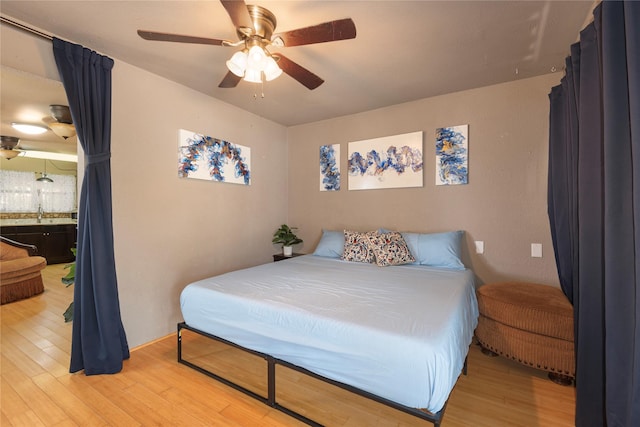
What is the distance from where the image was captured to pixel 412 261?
2.83 metres

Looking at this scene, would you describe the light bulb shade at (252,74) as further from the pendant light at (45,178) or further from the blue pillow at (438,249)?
the pendant light at (45,178)

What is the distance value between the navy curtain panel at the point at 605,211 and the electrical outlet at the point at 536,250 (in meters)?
0.43

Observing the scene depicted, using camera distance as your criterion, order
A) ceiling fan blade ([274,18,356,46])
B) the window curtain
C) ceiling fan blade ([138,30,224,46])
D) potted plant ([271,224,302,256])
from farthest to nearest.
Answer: the window curtain < potted plant ([271,224,302,256]) < ceiling fan blade ([138,30,224,46]) < ceiling fan blade ([274,18,356,46])

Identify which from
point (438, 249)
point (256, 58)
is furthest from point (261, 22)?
point (438, 249)

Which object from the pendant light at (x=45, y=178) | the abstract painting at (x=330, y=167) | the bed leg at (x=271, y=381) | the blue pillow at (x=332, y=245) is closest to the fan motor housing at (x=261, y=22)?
the bed leg at (x=271, y=381)

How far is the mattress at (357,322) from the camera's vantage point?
48.6 inches

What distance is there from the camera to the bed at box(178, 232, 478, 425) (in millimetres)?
1234

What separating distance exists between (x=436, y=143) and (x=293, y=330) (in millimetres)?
2570

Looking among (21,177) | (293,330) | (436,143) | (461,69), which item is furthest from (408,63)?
(21,177)

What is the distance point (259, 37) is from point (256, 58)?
151 millimetres

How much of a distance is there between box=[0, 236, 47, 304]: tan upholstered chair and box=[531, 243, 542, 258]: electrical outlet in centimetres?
617

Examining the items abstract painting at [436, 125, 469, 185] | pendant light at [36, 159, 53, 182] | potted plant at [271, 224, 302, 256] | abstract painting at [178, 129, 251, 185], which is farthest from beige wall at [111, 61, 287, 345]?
pendant light at [36, 159, 53, 182]

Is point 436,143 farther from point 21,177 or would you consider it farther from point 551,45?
point 21,177

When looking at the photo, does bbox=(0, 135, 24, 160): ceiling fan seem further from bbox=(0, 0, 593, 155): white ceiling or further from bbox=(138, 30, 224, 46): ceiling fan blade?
bbox=(138, 30, 224, 46): ceiling fan blade
